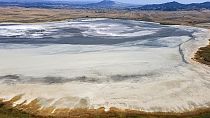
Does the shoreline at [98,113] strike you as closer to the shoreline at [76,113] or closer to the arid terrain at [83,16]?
the shoreline at [76,113]

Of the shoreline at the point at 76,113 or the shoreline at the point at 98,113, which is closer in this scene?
the shoreline at the point at 76,113

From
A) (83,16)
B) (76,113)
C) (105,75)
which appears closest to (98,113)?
(76,113)

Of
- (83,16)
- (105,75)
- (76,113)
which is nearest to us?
(76,113)

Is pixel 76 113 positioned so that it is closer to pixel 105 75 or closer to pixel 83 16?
pixel 105 75

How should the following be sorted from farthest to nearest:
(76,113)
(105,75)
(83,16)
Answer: (83,16) → (105,75) → (76,113)

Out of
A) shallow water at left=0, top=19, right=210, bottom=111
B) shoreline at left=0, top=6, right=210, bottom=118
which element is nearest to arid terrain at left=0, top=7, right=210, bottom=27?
shallow water at left=0, top=19, right=210, bottom=111

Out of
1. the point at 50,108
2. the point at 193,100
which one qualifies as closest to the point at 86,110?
the point at 50,108

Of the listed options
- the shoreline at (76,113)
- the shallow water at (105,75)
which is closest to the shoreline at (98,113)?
the shoreline at (76,113)

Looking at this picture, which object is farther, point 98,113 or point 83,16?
point 83,16

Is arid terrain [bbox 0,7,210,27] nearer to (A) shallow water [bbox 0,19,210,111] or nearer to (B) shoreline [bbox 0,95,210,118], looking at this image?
(A) shallow water [bbox 0,19,210,111]
